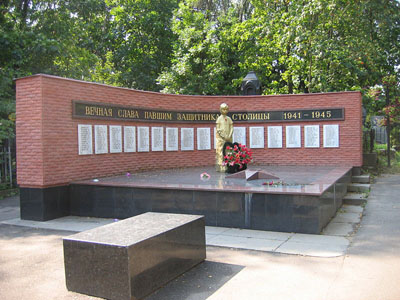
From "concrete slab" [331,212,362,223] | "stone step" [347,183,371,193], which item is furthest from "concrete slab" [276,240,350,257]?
"stone step" [347,183,371,193]

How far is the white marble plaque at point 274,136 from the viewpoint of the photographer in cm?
1437

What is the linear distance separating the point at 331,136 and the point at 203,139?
4518 mm

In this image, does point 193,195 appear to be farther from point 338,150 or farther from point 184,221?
point 338,150

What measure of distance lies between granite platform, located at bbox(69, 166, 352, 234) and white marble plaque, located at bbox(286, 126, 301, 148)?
4814mm

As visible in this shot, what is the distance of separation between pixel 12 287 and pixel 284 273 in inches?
128

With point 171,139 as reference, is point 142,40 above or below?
above

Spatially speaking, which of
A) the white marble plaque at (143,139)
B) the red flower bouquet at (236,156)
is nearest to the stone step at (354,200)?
the red flower bouquet at (236,156)

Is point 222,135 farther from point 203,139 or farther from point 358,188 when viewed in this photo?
point 358,188

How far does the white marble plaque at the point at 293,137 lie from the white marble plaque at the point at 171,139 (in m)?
4.03

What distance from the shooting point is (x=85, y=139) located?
10.1 metres

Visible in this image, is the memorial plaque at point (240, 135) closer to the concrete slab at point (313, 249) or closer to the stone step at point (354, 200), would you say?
the stone step at point (354, 200)

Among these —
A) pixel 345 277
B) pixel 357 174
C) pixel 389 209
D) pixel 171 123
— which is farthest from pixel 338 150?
pixel 345 277

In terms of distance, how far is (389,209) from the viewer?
8.84m

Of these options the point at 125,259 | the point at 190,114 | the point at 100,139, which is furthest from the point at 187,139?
the point at 125,259
